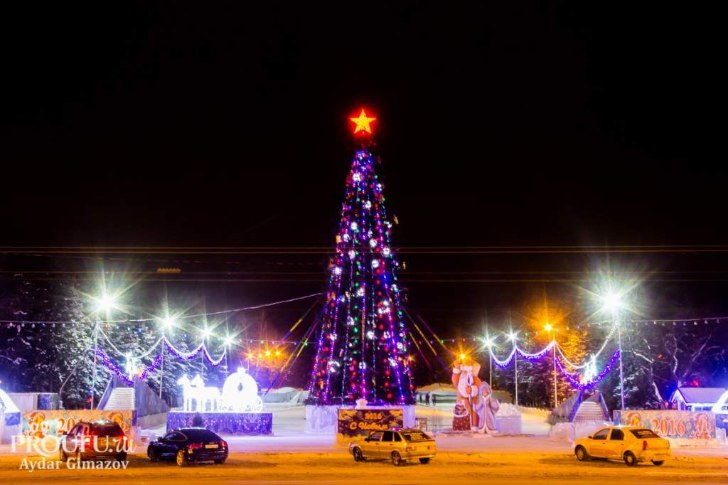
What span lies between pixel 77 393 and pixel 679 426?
36.7m

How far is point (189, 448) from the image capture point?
21.6 metres

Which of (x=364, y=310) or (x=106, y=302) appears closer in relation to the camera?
(x=364, y=310)

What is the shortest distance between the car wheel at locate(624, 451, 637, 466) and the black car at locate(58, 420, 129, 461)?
14942mm

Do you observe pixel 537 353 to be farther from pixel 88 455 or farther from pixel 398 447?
pixel 88 455

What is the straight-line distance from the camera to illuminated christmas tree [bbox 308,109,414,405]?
3394cm

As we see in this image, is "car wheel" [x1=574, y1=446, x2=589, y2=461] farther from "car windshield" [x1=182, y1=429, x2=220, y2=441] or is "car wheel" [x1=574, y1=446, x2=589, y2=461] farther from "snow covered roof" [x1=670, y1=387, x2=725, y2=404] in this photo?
"snow covered roof" [x1=670, y1=387, x2=725, y2=404]

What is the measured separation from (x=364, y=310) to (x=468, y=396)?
649 centimetres

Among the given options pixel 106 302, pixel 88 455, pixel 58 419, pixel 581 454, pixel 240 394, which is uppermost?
pixel 106 302

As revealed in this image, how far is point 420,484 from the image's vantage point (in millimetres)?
16250

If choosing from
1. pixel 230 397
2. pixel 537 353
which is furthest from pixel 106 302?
pixel 537 353

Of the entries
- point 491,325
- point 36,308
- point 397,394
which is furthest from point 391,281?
point 491,325

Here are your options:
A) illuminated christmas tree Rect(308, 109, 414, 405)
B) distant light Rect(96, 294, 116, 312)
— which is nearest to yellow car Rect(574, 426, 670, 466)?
illuminated christmas tree Rect(308, 109, 414, 405)

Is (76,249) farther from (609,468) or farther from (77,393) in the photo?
(77,393)

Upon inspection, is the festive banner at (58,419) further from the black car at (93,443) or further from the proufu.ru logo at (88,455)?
the black car at (93,443)
